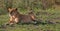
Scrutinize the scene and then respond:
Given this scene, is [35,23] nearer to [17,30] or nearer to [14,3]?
[17,30]

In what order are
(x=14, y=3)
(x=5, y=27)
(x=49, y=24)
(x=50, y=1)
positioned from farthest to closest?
(x=50, y=1) → (x=14, y=3) → (x=49, y=24) → (x=5, y=27)

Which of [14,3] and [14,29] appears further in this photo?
[14,3]

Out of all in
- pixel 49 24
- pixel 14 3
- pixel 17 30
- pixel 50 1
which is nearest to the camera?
pixel 17 30

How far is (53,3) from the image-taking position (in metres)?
20.5

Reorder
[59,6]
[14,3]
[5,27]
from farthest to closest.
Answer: [59,6], [14,3], [5,27]

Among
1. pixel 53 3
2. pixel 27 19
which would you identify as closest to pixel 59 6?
pixel 53 3

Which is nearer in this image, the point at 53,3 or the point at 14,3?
the point at 14,3

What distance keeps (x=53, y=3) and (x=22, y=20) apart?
10.4m

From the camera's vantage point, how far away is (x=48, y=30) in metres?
8.69

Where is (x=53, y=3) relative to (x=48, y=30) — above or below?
below

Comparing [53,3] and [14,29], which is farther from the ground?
[14,29]

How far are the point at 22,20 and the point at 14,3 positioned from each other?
24.1 ft

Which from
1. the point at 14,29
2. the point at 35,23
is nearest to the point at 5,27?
the point at 14,29

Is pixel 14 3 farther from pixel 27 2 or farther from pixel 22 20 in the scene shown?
pixel 22 20
